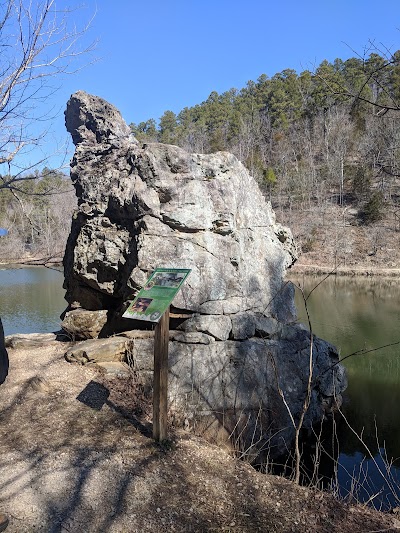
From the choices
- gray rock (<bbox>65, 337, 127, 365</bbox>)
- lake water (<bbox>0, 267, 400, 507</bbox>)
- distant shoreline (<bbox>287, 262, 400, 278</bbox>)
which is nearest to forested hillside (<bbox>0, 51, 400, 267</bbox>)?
distant shoreline (<bbox>287, 262, 400, 278</bbox>)

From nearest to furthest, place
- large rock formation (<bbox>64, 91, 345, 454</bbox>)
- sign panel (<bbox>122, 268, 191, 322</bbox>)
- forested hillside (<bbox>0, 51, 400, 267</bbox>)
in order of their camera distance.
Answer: sign panel (<bbox>122, 268, 191, 322</bbox>)
large rock formation (<bbox>64, 91, 345, 454</bbox>)
forested hillside (<bbox>0, 51, 400, 267</bbox>)

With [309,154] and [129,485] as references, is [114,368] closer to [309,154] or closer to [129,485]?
[129,485]

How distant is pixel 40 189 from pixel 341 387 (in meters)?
6.03

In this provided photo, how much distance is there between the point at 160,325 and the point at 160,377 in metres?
0.48

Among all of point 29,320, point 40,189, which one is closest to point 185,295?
point 40,189

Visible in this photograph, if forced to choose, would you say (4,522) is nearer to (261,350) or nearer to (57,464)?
(57,464)

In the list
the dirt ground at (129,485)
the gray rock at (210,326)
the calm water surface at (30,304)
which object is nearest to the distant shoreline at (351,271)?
the calm water surface at (30,304)

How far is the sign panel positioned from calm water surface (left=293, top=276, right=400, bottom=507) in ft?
4.01

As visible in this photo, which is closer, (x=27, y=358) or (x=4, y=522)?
(x=4, y=522)

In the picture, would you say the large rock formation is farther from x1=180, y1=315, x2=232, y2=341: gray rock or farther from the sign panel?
the sign panel

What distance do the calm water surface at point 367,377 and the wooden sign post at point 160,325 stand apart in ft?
4.16

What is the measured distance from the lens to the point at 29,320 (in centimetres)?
1411

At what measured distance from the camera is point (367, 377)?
9531 mm

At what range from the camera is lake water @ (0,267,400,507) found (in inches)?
235
